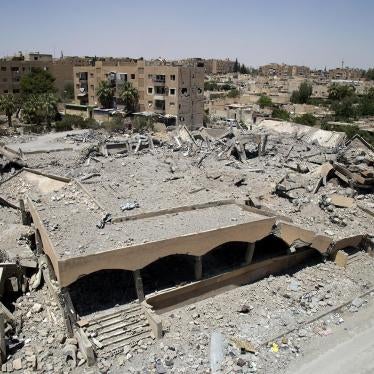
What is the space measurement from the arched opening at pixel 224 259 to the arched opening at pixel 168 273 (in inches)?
24.0

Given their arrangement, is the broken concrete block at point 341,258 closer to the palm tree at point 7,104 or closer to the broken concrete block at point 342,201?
the broken concrete block at point 342,201

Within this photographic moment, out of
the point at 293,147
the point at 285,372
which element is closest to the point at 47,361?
the point at 285,372

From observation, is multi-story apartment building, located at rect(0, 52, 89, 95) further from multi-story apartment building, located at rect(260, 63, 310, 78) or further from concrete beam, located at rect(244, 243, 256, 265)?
multi-story apartment building, located at rect(260, 63, 310, 78)

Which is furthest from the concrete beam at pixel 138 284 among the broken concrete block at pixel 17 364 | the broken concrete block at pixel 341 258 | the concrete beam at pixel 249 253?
the broken concrete block at pixel 341 258

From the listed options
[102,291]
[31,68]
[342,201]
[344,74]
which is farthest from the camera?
[344,74]

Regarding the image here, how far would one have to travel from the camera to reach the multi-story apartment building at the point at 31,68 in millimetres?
64312

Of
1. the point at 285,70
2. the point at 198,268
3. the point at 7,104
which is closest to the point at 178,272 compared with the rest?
the point at 198,268

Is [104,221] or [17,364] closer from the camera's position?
[17,364]

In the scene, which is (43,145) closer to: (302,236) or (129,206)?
(129,206)

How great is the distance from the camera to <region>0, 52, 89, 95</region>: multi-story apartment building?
211ft

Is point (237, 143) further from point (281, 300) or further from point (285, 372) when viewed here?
point (285, 372)

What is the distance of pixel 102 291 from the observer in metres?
13.2

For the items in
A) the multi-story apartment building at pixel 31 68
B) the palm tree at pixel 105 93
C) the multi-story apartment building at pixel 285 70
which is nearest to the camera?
the palm tree at pixel 105 93

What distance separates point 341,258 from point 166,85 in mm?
36759
